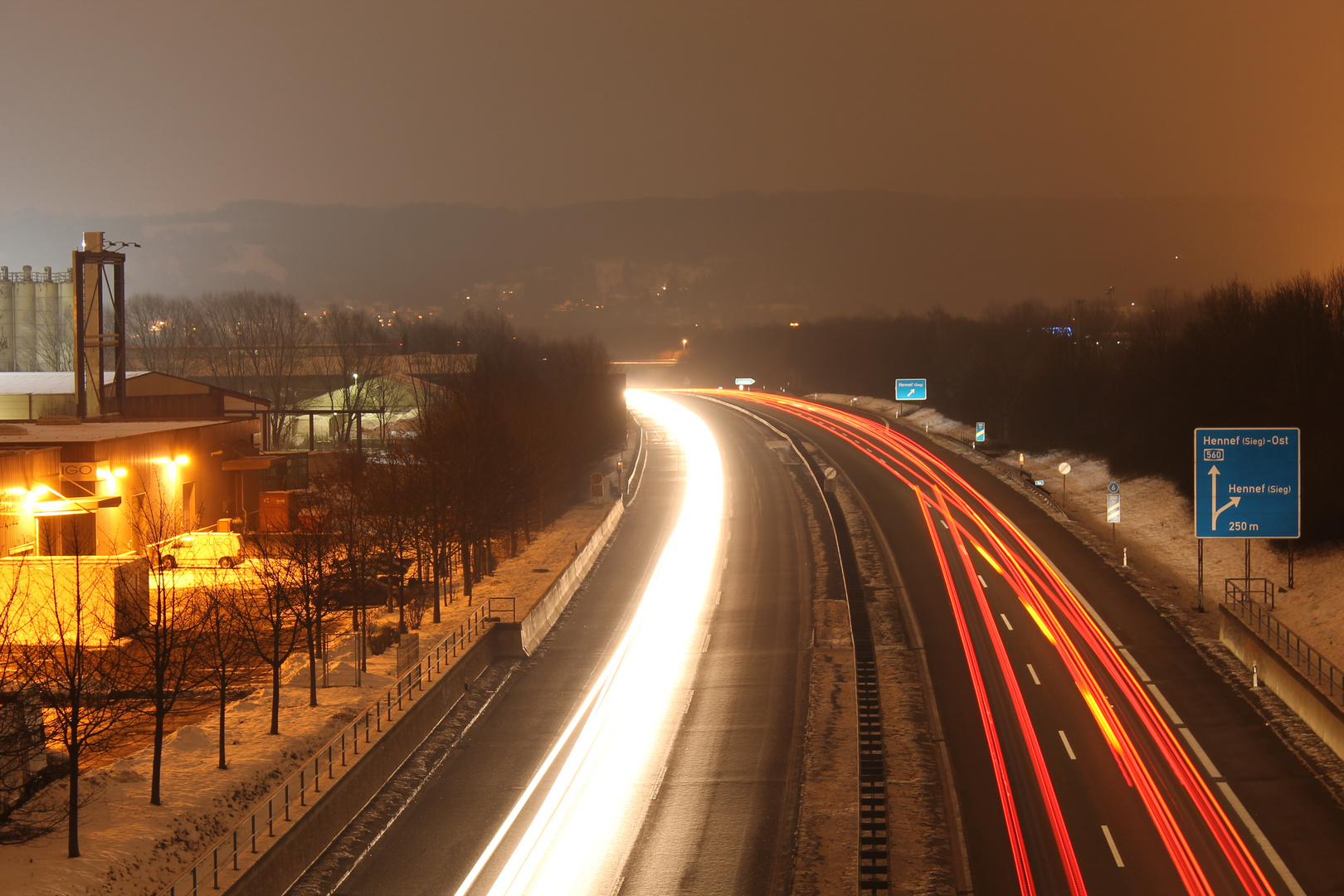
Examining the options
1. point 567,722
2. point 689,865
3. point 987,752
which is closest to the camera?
point 689,865

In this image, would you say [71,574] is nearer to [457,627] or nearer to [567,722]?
[457,627]

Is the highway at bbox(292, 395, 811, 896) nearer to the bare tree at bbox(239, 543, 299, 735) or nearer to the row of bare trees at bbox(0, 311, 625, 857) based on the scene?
the bare tree at bbox(239, 543, 299, 735)

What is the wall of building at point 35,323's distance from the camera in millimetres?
80938

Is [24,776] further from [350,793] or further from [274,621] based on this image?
[274,621]

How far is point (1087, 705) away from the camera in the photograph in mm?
21125

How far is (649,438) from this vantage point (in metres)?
71.4

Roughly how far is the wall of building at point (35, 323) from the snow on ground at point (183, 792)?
229 ft

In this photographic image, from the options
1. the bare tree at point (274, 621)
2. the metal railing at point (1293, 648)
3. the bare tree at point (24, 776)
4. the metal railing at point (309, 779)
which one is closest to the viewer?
the metal railing at point (309, 779)

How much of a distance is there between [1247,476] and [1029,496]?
67.6ft

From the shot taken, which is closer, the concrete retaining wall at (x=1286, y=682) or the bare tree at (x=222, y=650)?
the bare tree at (x=222, y=650)

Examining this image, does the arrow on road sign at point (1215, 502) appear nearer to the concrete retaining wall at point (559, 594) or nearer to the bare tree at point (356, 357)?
the concrete retaining wall at point (559, 594)

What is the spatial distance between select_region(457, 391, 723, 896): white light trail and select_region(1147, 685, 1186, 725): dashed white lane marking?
955 cm

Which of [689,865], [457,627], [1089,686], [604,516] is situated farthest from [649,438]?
[689,865]

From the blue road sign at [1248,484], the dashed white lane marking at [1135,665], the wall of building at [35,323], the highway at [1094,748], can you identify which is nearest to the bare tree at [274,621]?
the highway at [1094,748]
